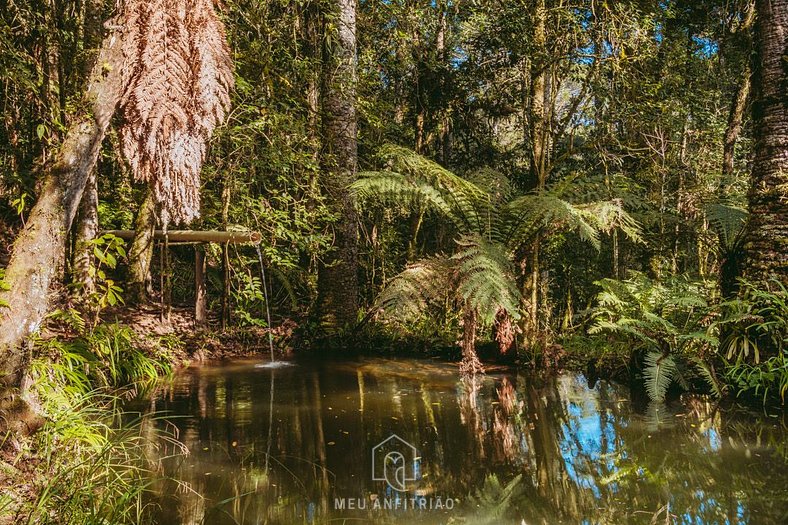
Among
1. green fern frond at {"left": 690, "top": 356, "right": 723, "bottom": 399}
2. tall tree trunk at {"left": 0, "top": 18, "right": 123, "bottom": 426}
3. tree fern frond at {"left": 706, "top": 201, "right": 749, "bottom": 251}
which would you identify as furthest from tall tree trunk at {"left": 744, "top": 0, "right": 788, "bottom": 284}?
tall tree trunk at {"left": 0, "top": 18, "right": 123, "bottom": 426}

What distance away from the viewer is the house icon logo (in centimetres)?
272

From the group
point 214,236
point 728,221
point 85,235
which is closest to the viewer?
point 728,221

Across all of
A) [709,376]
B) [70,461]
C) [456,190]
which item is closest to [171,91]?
[70,461]

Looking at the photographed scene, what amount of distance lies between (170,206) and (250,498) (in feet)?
5.70

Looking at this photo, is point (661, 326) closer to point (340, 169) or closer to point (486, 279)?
point (486, 279)

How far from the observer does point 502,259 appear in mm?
4973

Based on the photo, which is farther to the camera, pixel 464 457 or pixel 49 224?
pixel 464 457

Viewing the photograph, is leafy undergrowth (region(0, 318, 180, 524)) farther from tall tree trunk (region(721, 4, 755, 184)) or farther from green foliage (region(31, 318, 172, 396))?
tall tree trunk (region(721, 4, 755, 184))

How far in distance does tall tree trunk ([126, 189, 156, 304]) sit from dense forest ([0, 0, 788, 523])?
0.14 ft

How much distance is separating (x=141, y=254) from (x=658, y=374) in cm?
631

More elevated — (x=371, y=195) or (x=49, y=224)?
(x=371, y=195)

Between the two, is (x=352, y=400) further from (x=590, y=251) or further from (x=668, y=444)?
(x=590, y=251)

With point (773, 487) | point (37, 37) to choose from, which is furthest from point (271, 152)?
point (773, 487)

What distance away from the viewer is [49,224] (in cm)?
271
